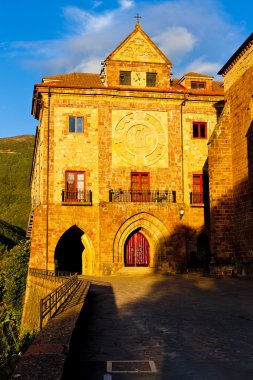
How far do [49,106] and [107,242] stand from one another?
9.04 metres

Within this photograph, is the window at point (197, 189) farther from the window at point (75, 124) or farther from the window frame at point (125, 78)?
the window at point (75, 124)

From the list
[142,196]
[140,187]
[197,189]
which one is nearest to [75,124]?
[140,187]

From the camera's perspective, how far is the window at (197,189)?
30719 millimetres

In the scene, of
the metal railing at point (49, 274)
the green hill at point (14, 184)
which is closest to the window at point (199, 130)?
the metal railing at point (49, 274)

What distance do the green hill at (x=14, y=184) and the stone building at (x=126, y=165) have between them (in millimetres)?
28131

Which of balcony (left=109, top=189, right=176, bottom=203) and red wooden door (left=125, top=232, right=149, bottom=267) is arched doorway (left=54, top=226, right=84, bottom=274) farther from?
balcony (left=109, top=189, right=176, bottom=203)

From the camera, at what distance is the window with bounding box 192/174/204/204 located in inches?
1209

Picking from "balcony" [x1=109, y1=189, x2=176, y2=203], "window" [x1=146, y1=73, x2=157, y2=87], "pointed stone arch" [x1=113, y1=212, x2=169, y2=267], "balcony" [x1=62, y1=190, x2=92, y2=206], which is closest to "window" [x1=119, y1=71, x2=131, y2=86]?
"window" [x1=146, y1=73, x2=157, y2=87]

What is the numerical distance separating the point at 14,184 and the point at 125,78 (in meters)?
70.0

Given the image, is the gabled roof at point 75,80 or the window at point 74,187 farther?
the gabled roof at point 75,80

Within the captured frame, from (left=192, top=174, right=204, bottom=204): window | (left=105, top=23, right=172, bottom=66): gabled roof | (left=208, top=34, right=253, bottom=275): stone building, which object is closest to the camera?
(left=208, top=34, right=253, bottom=275): stone building

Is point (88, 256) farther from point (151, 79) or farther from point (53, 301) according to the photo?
point (53, 301)

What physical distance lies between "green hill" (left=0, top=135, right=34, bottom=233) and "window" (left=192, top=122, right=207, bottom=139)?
30936 mm

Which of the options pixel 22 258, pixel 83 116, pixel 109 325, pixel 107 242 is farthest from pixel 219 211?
pixel 109 325
